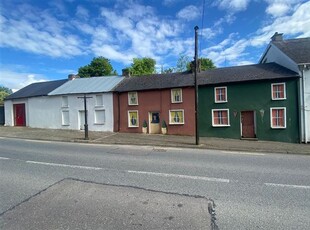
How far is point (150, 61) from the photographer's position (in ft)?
158

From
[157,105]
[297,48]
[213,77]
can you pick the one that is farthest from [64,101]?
[297,48]

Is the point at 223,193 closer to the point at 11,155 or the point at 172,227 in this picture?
the point at 172,227

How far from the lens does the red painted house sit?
62.8 feet

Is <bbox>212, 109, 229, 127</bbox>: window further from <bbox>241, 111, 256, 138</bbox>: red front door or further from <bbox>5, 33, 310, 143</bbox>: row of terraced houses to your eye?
<bbox>241, 111, 256, 138</bbox>: red front door

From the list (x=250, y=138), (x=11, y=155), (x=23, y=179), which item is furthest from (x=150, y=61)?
(x=23, y=179)

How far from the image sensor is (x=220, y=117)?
59.6 ft

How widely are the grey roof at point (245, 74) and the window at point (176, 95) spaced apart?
6.62 ft

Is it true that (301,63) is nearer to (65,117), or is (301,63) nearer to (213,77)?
(213,77)

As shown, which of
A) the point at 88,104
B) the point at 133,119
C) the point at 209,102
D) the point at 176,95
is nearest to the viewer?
the point at 209,102

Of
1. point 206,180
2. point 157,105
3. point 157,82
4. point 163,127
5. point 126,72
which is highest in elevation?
point 126,72

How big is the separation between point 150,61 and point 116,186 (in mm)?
44817

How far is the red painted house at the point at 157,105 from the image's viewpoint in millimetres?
19152

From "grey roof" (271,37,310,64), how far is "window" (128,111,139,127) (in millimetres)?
14063

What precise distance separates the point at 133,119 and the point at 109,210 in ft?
55.2
